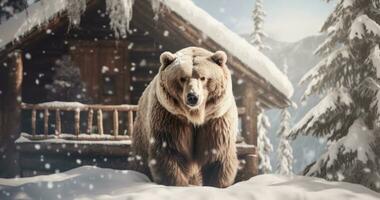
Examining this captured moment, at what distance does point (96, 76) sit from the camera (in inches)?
526

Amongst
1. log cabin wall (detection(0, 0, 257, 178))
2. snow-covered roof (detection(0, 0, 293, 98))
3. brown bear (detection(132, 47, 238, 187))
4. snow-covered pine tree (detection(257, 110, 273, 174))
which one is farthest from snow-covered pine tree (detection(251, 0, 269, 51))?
brown bear (detection(132, 47, 238, 187))

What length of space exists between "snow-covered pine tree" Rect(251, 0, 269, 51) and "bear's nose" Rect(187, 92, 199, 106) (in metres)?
24.0

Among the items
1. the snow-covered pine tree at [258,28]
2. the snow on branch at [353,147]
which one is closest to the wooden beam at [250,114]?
the snow on branch at [353,147]

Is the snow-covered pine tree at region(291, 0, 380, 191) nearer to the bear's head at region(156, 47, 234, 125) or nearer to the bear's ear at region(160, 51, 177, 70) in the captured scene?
the bear's head at region(156, 47, 234, 125)

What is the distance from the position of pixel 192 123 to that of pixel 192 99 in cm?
77

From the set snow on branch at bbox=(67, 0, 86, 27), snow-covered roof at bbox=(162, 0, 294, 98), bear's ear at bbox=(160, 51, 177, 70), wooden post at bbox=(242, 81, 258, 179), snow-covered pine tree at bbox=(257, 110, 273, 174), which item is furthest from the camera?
snow-covered pine tree at bbox=(257, 110, 273, 174)

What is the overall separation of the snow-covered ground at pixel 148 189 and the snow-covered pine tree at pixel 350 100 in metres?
3.63

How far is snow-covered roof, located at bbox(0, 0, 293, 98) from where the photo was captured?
10969 mm

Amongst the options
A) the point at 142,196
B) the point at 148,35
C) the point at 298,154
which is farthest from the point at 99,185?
the point at 298,154

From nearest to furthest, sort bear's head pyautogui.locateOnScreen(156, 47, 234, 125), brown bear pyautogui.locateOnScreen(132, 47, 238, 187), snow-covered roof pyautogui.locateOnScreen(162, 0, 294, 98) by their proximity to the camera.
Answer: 1. bear's head pyautogui.locateOnScreen(156, 47, 234, 125)
2. brown bear pyautogui.locateOnScreen(132, 47, 238, 187)
3. snow-covered roof pyautogui.locateOnScreen(162, 0, 294, 98)

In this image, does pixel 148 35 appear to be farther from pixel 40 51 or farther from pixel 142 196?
pixel 142 196

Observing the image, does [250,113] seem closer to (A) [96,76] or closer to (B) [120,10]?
(B) [120,10]

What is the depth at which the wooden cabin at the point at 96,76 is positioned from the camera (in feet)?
36.7

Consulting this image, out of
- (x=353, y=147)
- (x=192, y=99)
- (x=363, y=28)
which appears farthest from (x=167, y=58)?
(x=363, y=28)
